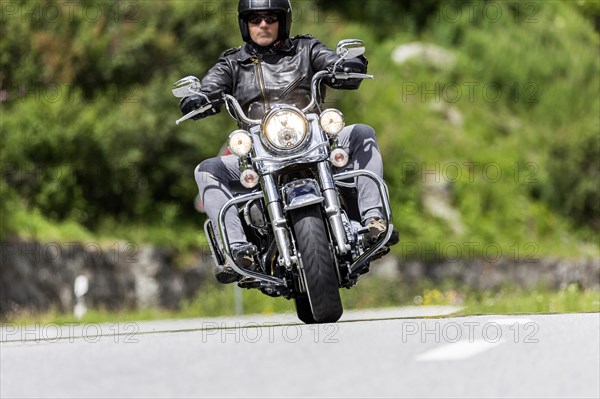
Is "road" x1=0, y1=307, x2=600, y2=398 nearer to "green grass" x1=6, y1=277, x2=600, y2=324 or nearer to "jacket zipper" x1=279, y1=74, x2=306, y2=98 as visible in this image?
"jacket zipper" x1=279, y1=74, x2=306, y2=98

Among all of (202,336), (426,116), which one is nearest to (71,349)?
(202,336)

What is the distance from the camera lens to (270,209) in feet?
25.9

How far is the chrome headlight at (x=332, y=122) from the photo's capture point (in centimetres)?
791

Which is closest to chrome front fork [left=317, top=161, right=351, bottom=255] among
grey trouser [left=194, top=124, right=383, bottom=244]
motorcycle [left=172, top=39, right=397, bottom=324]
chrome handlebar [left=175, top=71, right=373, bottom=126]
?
motorcycle [left=172, top=39, right=397, bottom=324]

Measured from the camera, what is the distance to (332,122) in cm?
791

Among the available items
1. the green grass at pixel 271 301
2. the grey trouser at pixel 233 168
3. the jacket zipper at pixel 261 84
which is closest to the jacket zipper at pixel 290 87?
the jacket zipper at pixel 261 84

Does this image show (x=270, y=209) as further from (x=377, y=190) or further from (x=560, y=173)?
(x=560, y=173)

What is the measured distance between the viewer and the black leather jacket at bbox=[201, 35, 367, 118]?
8.46 meters

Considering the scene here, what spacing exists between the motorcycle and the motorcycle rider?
0.13 meters

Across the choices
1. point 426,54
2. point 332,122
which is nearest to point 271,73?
point 332,122

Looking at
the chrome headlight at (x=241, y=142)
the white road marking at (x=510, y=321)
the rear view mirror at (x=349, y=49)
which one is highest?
the rear view mirror at (x=349, y=49)

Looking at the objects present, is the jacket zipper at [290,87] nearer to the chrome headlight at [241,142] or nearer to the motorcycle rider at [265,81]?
the motorcycle rider at [265,81]

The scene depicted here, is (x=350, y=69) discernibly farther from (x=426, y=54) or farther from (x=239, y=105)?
(x=426, y=54)

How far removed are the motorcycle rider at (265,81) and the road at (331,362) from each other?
43.0 inches
